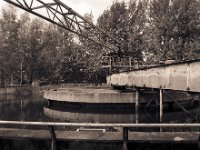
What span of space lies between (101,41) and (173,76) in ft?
138

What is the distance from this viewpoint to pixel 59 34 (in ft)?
196

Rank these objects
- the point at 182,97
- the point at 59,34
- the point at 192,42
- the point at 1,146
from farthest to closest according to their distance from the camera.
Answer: the point at 59,34 < the point at 192,42 < the point at 182,97 < the point at 1,146

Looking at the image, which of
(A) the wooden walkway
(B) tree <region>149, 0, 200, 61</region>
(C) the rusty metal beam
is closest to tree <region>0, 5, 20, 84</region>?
(B) tree <region>149, 0, 200, 61</region>

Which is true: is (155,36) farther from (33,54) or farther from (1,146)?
(1,146)

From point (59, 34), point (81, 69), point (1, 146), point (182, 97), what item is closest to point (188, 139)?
point (1, 146)

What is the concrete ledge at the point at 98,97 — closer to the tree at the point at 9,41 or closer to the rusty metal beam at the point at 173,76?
the rusty metal beam at the point at 173,76

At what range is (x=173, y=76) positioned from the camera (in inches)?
360

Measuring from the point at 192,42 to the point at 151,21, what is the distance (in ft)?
30.2

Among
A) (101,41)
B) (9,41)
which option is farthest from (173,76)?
(9,41)

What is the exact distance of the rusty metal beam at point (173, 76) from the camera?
25.0ft

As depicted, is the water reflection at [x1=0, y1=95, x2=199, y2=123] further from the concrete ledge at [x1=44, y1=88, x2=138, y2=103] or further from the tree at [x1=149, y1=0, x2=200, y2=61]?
the tree at [x1=149, y1=0, x2=200, y2=61]

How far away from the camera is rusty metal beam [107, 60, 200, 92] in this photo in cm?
763

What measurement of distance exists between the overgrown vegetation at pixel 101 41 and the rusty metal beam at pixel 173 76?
36.0 meters

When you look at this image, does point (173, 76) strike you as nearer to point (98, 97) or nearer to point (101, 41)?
point (98, 97)
